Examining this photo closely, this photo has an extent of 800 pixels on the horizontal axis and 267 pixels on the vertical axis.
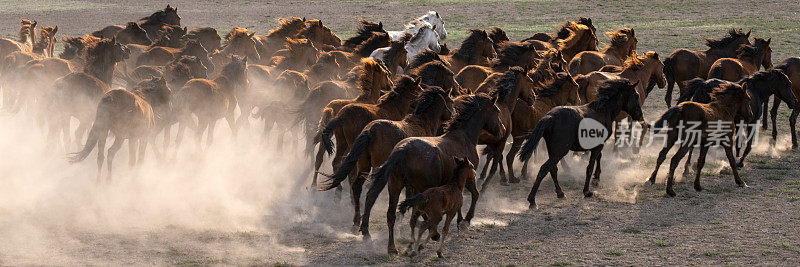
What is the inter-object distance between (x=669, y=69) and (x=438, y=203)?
843 cm


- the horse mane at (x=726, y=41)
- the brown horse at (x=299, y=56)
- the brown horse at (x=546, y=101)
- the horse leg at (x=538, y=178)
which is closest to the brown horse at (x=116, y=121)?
the brown horse at (x=299, y=56)

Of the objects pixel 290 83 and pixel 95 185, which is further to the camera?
pixel 290 83

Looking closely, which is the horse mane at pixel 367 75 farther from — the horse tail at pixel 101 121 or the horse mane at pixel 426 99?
the horse tail at pixel 101 121

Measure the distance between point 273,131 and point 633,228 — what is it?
6.82m

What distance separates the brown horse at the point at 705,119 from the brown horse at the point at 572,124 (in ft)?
1.61

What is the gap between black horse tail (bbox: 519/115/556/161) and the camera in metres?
9.01

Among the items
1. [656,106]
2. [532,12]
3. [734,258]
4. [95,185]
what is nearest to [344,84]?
[95,185]

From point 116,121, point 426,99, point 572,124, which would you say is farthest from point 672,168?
point 116,121

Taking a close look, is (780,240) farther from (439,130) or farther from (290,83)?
(290,83)

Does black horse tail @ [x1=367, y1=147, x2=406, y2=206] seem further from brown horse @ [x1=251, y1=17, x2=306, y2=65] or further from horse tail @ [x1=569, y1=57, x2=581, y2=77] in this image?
brown horse @ [x1=251, y1=17, x2=306, y2=65]

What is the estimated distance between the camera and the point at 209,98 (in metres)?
11.4

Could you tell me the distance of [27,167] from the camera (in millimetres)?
10594

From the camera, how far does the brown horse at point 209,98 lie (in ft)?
37.1

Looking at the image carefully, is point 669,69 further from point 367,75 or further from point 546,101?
point 367,75
